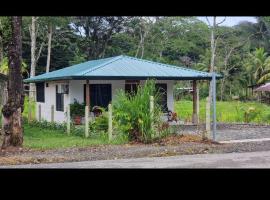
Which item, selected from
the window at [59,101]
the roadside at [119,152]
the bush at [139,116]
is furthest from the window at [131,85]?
the roadside at [119,152]

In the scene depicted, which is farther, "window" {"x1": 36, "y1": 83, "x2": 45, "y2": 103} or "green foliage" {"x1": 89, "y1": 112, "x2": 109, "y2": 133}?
"window" {"x1": 36, "y1": 83, "x2": 45, "y2": 103}

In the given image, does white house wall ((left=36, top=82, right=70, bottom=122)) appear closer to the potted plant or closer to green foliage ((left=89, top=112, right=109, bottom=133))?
the potted plant

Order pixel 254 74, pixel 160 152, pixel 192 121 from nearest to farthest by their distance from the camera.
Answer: pixel 160 152, pixel 192 121, pixel 254 74

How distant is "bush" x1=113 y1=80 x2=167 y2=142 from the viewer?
587 inches

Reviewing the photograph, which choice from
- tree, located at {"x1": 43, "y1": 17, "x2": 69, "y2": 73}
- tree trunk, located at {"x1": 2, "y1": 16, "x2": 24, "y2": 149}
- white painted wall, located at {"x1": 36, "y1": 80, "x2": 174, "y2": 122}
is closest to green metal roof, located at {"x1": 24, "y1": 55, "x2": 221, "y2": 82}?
white painted wall, located at {"x1": 36, "y1": 80, "x2": 174, "y2": 122}

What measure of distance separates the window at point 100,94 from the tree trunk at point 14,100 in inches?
364

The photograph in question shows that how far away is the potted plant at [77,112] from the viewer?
22375 millimetres

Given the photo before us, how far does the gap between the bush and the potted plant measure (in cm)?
730

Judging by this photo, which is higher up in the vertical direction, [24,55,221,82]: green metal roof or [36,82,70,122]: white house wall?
[24,55,221,82]: green metal roof
